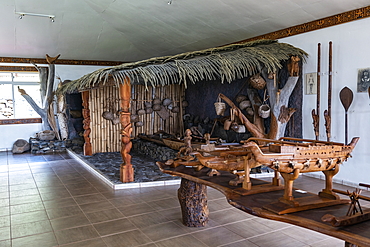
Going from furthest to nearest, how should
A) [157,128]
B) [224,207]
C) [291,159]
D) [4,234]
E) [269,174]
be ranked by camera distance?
[157,128] → [269,174] → [224,207] → [4,234] → [291,159]

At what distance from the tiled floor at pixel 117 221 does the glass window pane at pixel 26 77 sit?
565 cm

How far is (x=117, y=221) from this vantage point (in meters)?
3.96

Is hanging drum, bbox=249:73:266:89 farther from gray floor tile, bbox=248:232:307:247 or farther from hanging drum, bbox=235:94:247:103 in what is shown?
gray floor tile, bbox=248:232:307:247

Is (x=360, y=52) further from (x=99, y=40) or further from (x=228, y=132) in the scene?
(x=99, y=40)

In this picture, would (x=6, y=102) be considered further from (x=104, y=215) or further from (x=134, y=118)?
(x=104, y=215)

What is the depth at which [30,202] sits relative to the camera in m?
4.85

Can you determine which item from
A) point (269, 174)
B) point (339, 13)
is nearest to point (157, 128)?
point (269, 174)

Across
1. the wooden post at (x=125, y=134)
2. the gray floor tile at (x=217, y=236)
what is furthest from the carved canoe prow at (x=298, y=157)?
the wooden post at (x=125, y=134)

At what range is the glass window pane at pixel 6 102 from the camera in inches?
407

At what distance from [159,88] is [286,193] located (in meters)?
7.78

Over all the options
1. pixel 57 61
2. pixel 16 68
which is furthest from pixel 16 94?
pixel 57 61

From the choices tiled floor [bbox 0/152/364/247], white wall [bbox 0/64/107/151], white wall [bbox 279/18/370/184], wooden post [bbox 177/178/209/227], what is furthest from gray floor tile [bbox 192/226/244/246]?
white wall [bbox 0/64/107/151]

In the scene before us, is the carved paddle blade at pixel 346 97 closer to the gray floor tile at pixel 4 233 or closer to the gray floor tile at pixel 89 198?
the gray floor tile at pixel 89 198

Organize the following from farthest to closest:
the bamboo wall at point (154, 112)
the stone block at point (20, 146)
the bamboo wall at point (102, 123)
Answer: the stone block at point (20, 146), the bamboo wall at point (154, 112), the bamboo wall at point (102, 123)
